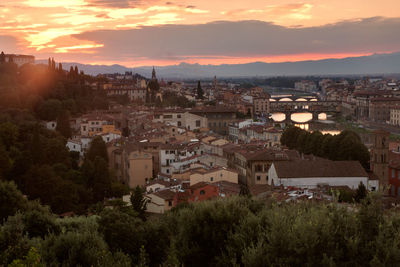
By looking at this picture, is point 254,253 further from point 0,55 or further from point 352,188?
point 0,55

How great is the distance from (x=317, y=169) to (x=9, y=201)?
7.56 m

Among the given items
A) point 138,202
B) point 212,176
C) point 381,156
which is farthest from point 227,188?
point 381,156

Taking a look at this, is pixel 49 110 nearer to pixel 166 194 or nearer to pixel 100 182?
pixel 100 182

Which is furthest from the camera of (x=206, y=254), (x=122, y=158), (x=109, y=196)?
(x=122, y=158)

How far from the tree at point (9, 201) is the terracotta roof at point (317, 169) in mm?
6382

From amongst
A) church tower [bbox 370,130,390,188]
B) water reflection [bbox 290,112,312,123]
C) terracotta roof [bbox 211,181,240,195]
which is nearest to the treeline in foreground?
terracotta roof [bbox 211,181,240,195]

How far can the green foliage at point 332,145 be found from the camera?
1728cm

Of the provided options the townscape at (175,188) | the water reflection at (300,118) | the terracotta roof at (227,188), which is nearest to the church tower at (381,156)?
the townscape at (175,188)

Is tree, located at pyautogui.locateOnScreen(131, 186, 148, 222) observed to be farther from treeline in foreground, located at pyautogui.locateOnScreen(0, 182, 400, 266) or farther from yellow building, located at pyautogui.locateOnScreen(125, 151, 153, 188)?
yellow building, located at pyautogui.locateOnScreen(125, 151, 153, 188)

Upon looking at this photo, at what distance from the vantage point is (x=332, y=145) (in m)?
18.1

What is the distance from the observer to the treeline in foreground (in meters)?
3.98

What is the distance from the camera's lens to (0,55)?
35.3 metres

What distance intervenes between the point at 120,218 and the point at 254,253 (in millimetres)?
3018

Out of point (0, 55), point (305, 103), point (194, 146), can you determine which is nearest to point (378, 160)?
point (194, 146)
